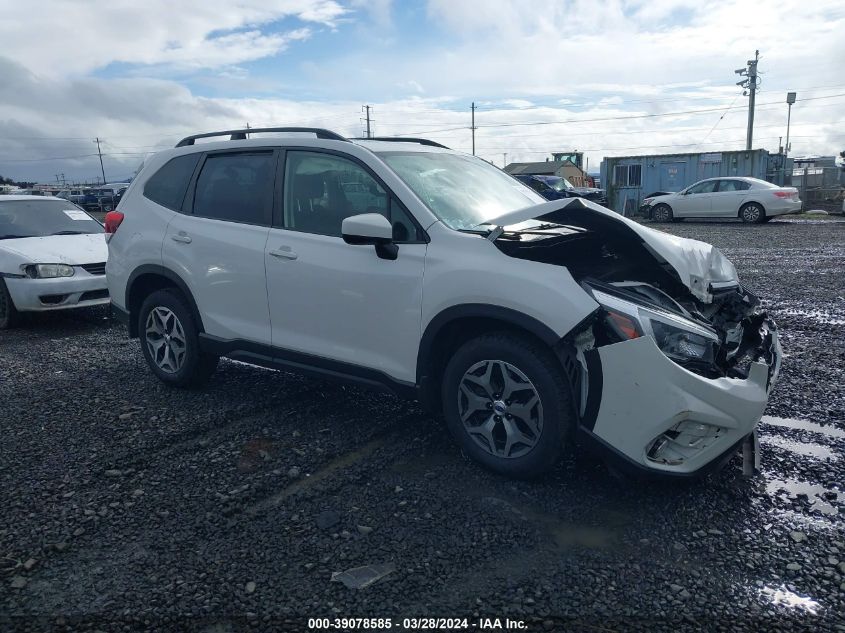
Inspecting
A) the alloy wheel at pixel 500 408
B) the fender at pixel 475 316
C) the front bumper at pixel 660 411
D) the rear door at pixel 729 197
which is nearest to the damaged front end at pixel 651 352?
the front bumper at pixel 660 411

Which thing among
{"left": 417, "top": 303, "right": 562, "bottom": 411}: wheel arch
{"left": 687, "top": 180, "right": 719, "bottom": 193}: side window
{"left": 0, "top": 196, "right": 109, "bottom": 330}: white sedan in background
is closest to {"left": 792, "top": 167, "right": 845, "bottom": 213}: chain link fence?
{"left": 687, "top": 180, "right": 719, "bottom": 193}: side window

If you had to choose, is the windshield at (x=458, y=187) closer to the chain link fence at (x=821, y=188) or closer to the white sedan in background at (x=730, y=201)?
the white sedan in background at (x=730, y=201)

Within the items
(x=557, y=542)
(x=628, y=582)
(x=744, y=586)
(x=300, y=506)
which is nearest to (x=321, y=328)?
(x=300, y=506)

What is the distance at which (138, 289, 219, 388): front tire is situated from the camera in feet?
17.2

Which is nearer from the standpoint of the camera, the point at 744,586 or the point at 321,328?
the point at 744,586

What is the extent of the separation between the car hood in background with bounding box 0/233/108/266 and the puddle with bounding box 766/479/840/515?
7.78 metres

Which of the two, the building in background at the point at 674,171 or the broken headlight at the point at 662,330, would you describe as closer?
the broken headlight at the point at 662,330

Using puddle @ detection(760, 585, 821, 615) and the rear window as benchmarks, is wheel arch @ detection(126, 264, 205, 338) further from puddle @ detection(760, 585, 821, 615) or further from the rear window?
puddle @ detection(760, 585, 821, 615)

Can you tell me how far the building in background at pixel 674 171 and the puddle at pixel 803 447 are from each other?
82.8 ft

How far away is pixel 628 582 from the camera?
286 cm

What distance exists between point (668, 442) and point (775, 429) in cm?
158

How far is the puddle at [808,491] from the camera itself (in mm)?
3402

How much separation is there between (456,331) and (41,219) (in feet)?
25.3

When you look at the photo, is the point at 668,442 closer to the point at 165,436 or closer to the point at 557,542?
the point at 557,542
